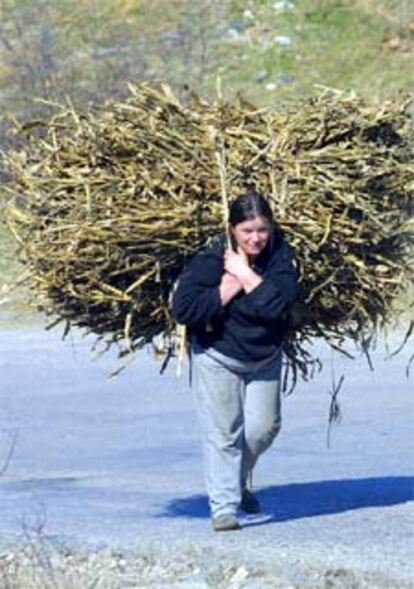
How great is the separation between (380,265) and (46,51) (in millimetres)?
21369

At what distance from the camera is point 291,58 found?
34219 millimetres

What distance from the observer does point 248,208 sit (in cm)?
943

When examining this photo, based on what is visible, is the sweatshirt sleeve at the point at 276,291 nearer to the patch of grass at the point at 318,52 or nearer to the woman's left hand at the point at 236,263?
the woman's left hand at the point at 236,263

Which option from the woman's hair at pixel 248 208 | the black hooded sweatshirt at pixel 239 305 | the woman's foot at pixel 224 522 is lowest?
the woman's foot at pixel 224 522

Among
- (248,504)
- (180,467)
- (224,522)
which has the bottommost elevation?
(180,467)

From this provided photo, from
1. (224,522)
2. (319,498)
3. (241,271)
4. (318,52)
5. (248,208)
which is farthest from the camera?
(318,52)

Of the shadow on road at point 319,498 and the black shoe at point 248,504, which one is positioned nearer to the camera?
the black shoe at point 248,504

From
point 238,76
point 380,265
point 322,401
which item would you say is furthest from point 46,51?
point 380,265

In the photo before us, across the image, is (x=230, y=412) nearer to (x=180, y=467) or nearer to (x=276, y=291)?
(x=276, y=291)

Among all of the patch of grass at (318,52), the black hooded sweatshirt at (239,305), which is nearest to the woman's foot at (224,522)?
the black hooded sweatshirt at (239,305)

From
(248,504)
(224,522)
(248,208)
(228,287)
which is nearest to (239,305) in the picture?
(228,287)

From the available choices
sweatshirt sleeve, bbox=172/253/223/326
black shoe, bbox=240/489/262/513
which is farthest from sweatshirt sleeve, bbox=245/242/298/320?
black shoe, bbox=240/489/262/513

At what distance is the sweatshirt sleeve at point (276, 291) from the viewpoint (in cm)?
953

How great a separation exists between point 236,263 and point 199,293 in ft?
0.76
